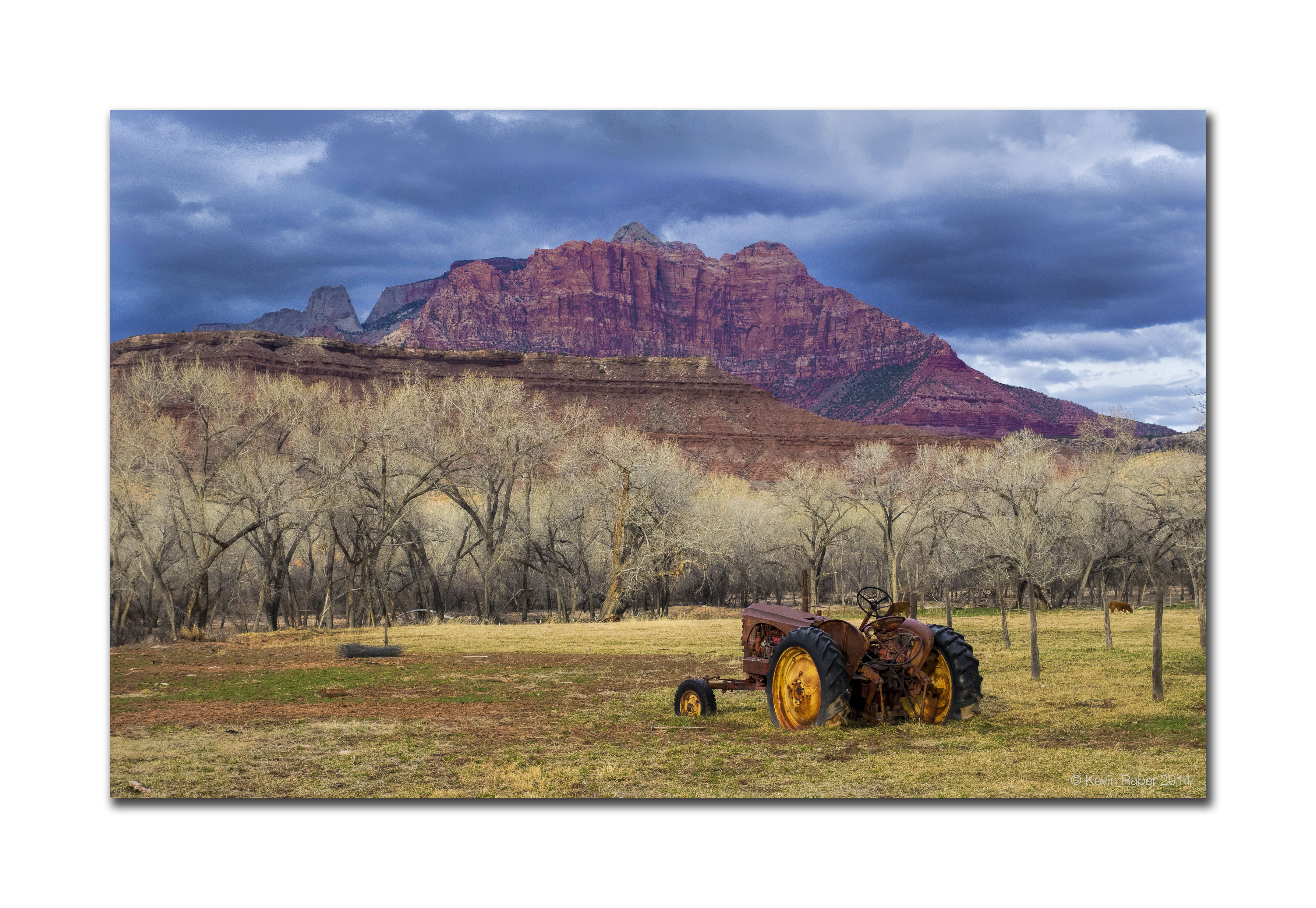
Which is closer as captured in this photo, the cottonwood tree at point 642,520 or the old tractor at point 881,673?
the old tractor at point 881,673

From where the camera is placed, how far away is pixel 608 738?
992 centimetres

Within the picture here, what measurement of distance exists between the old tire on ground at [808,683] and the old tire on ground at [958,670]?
121 cm

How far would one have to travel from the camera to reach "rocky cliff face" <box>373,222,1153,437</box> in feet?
390

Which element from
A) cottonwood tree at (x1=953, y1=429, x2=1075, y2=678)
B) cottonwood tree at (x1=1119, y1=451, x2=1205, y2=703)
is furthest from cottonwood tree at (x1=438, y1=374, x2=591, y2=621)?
cottonwood tree at (x1=1119, y1=451, x2=1205, y2=703)

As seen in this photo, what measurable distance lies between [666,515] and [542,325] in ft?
340

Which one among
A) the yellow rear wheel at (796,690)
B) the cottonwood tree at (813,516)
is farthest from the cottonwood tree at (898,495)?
the yellow rear wheel at (796,690)

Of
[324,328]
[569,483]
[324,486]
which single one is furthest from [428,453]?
[324,328]

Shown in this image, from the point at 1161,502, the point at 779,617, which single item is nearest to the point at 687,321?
the point at 1161,502

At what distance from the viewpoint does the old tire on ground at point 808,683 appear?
30.0 feet

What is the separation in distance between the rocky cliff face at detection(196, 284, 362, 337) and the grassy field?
1232cm

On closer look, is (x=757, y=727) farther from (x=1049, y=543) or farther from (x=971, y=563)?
(x=971, y=563)

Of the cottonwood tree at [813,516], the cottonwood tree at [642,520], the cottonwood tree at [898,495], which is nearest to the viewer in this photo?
the cottonwood tree at [642,520]

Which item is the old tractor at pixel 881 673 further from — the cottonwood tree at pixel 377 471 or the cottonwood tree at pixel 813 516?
the cottonwood tree at pixel 813 516

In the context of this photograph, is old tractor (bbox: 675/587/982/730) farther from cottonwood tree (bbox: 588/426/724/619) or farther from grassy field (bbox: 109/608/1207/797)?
cottonwood tree (bbox: 588/426/724/619)
